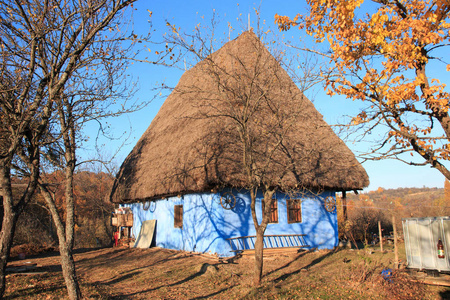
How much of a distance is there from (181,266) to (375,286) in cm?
563

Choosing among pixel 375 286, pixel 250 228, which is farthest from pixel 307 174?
pixel 375 286

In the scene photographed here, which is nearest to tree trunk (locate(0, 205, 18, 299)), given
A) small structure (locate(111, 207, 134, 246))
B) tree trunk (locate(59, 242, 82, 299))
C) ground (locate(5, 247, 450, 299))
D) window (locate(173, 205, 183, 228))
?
tree trunk (locate(59, 242, 82, 299))

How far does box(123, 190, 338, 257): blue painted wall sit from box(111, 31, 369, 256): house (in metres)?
0.04

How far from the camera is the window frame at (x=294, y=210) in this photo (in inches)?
517

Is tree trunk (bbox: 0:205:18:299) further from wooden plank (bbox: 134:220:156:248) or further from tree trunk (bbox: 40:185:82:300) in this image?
wooden plank (bbox: 134:220:156:248)

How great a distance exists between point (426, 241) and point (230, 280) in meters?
5.03


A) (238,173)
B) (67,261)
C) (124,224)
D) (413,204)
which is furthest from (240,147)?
(413,204)

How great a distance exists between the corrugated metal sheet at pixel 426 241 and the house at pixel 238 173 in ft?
9.18

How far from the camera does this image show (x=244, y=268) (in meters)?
10.0

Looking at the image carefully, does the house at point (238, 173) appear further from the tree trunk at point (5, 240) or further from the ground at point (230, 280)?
the tree trunk at point (5, 240)

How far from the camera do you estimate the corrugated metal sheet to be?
797 cm

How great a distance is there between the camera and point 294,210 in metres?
13.3

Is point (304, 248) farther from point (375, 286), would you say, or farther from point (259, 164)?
point (375, 286)

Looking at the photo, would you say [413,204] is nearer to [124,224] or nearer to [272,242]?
[272,242]
